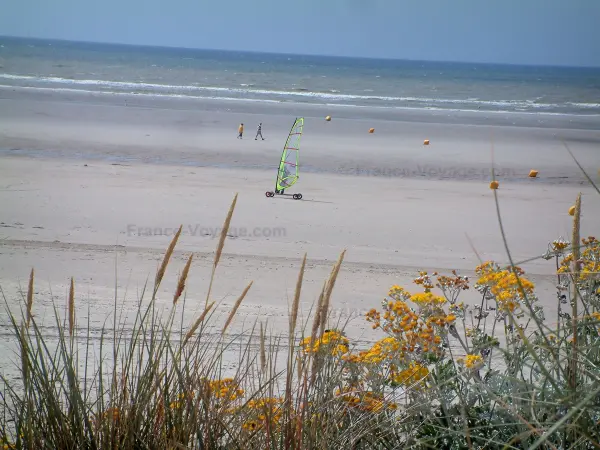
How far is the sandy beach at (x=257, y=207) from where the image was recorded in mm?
6387

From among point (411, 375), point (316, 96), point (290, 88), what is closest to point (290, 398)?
point (411, 375)

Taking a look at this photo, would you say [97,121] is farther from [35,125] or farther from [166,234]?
[166,234]

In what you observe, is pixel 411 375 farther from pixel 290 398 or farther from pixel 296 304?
pixel 296 304

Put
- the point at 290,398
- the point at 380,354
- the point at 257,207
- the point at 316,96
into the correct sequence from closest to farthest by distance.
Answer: the point at 290,398
the point at 380,354
the point at 257,207
the point at 316,96

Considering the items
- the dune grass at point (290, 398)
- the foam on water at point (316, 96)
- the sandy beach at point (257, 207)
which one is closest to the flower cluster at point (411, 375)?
the dune grass at point (290, 398)

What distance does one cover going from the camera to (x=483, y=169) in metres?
16.1

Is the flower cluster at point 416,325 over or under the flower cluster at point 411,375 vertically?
over

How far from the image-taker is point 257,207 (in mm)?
10312

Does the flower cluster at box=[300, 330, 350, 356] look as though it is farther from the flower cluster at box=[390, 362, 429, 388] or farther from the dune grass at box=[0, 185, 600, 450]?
the flower cluster at box=[390, 362, 429, 388]

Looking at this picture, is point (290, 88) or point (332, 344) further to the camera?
point (290, 88)

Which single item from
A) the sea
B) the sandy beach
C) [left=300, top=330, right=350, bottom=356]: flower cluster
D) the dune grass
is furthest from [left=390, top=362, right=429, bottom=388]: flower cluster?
the sea

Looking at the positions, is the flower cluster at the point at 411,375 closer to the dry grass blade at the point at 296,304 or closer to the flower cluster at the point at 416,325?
the flower cluster at the point at 416,325

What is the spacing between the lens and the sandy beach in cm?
639

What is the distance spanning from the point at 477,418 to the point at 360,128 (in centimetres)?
2134
